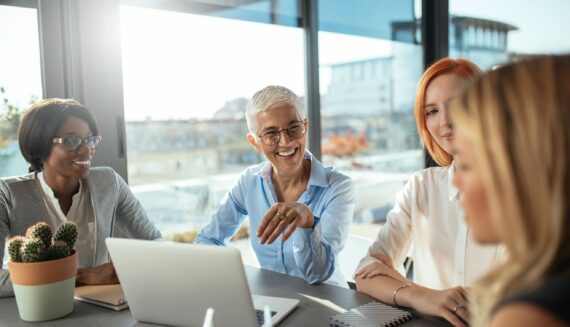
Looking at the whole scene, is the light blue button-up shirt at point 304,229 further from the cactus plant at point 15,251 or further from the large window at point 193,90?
the cactus plant at point 15,251

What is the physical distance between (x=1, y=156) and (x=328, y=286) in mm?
1601

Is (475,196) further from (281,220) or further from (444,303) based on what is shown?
(281,220)

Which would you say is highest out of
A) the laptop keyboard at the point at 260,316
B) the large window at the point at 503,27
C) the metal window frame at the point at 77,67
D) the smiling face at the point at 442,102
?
the large window at the point at 503,27

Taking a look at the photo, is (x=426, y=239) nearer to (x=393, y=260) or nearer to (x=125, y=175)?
(x=393, y=260)

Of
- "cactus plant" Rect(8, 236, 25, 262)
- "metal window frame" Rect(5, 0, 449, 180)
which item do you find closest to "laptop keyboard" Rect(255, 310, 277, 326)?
"cactus plant" Rect(8, 236, 25, 262)

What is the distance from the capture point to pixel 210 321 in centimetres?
102

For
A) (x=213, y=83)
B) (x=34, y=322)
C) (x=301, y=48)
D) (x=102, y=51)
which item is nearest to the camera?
(x=34, y=322)

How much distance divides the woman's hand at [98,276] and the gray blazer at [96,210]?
0.21 metres

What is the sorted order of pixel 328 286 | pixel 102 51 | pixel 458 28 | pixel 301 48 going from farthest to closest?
pixel 458 28 → pixel 301 48 → pixel 102 51 → pixel 328 286

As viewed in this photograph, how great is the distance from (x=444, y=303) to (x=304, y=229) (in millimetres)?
620

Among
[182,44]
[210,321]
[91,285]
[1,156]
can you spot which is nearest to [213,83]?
[182,44]

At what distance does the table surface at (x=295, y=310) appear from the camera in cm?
141

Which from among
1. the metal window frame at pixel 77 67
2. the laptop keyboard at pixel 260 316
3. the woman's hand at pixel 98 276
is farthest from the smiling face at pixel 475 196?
the metal window frame at pixel 77 67

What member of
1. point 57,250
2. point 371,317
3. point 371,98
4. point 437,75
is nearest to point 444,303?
point 371,317
